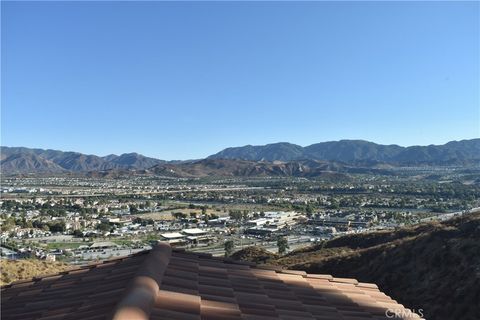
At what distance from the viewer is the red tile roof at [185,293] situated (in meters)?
3.42

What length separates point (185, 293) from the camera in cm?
386

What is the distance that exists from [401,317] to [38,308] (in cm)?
340

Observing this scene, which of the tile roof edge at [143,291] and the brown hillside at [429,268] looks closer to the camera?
the tile roof edge at [143,291]

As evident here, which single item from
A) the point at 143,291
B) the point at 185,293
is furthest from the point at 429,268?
the point at 143,291

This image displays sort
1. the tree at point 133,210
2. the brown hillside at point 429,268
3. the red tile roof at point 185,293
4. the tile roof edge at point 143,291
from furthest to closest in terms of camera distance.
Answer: the tree at point 133,210 → the brown hillside at point 429,268 → the red tile roof at point 185,293 → the tile roof edge at point 143,291

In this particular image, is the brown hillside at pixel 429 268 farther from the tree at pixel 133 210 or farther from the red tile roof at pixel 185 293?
the tree at pixel 133 210

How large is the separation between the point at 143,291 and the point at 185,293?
486mm

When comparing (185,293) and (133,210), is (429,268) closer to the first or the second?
(185,293)

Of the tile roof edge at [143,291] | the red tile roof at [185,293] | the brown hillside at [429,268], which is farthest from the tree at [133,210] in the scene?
the tile roof edge at [143,291]

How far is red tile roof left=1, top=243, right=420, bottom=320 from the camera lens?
3.42 m

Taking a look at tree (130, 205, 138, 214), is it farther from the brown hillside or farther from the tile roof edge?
the tile roof edge

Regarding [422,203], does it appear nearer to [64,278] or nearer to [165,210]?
[165,210]

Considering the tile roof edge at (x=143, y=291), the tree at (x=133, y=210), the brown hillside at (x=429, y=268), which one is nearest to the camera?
the tile roof edge at (x=143, y=291)

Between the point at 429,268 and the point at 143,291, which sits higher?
the point at 143,291
